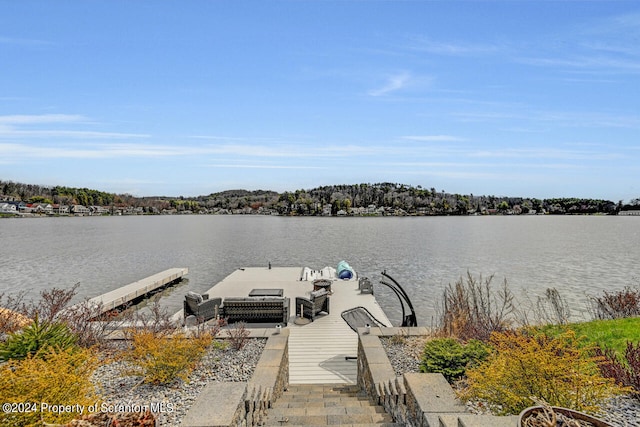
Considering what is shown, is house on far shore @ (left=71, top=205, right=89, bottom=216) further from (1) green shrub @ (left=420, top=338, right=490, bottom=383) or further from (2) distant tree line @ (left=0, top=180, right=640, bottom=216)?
(1) green shrub @ (left=420, top=338, right=490, bottom=383)

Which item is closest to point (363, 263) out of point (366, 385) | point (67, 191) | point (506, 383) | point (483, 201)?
point (366, 385)

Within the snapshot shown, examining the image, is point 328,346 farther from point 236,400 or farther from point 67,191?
point 67,191

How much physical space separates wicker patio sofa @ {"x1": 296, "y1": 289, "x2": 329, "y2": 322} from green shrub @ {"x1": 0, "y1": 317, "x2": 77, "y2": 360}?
649 centimetres

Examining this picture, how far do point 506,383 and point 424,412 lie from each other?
92cm

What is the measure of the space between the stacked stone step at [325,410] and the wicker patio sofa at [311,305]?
4.45m

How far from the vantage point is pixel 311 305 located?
1055cm

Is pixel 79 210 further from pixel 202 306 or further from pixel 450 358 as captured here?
pixel 450 358

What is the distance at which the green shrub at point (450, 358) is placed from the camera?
4703mm

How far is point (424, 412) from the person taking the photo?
3418 millimetres

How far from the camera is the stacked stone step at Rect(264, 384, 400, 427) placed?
4.05 metres

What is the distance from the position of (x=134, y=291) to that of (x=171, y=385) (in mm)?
13966

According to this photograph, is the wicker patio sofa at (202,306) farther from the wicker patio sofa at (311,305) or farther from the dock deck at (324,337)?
the wicker patio sofa at (311,305)

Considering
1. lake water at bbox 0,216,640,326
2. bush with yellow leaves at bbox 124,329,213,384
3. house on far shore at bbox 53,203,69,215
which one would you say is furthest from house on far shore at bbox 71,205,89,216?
bush with yellow leaves at bbox 124,329,213,384

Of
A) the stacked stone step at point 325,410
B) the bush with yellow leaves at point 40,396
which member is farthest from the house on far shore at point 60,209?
the bush with yellow leaves at point 40,396
